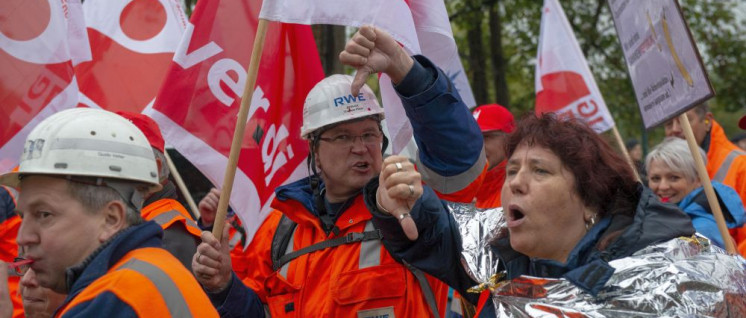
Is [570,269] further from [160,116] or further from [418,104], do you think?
[160,116]

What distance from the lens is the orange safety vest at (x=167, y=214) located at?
3963mm

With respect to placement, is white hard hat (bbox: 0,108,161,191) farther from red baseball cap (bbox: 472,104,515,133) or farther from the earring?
red baseball cap (bbox: 472,104,515,133)

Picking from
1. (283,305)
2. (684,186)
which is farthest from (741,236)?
(283,305)

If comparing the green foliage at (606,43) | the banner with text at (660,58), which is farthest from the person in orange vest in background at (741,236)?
the green foliage at (606,43)

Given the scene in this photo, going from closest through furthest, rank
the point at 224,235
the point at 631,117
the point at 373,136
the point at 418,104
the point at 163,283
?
the point at 163,283, the point at 418,104, the point at 224,235, the point at 373,136, the point at 631,117

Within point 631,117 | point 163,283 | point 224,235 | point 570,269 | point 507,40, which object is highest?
point 507,40

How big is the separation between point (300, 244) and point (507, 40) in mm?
18037

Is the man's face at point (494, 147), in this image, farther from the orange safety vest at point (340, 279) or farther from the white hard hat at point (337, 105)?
the orange safety vest at point (340, 279)

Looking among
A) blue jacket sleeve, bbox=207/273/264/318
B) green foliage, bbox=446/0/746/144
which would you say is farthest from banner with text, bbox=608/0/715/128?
green foliage, bbox=446/0/746/144

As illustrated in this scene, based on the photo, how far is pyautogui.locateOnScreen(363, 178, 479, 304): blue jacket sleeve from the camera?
352 cm

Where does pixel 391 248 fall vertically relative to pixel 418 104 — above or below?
below

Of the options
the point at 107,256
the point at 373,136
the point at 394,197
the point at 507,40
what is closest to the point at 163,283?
the point at 107,256

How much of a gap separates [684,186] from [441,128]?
342 centimetres

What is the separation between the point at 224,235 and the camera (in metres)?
3.89
